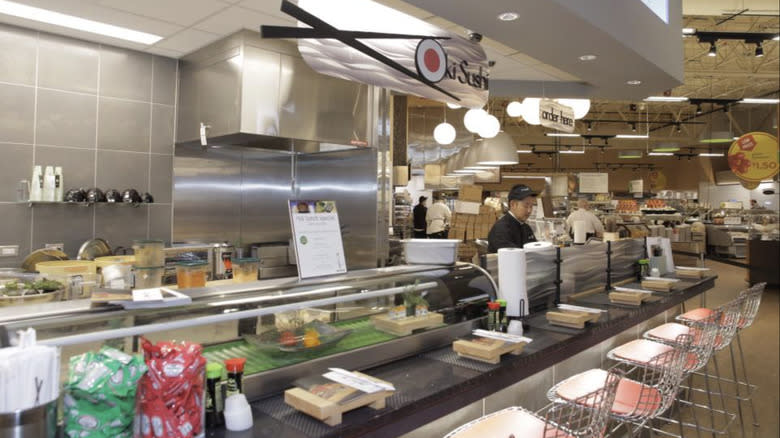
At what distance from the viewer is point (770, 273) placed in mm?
11203

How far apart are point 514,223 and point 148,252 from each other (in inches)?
119

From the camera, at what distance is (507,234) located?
4531 mm

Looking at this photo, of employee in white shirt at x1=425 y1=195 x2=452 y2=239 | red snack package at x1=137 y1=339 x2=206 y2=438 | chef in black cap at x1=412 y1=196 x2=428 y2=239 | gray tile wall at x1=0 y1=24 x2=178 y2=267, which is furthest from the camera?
employee in white shirt at x1=425 y1=195 x2=452 y2=239

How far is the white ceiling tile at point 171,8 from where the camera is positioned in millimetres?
3621

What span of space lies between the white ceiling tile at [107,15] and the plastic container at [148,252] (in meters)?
1.93

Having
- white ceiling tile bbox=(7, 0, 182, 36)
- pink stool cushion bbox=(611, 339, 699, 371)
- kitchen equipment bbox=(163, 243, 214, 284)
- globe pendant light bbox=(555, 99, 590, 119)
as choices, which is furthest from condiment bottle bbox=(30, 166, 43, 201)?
globe pendant light bbox=(555, 99, 590, 119)

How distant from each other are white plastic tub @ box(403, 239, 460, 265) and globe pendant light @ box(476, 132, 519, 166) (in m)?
7.20

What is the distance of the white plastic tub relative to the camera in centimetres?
294

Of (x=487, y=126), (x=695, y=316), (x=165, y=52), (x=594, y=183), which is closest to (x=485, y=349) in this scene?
(x=695, y=316)

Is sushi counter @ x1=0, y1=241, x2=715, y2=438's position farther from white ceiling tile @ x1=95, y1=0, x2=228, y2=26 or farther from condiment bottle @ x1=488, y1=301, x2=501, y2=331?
white ceiling tile @ x1=95, y1=0, x2=228, y2=26

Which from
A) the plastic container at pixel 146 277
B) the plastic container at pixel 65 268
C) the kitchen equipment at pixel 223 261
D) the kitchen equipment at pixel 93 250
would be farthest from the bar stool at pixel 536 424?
the kitchen equipment at pixel 93 250

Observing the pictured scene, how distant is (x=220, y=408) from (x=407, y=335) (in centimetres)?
99

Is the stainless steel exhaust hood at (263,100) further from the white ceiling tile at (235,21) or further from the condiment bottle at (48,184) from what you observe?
the condiment bottle at (48,184)

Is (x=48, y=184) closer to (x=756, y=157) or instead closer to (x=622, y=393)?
(x=622, y=393)
